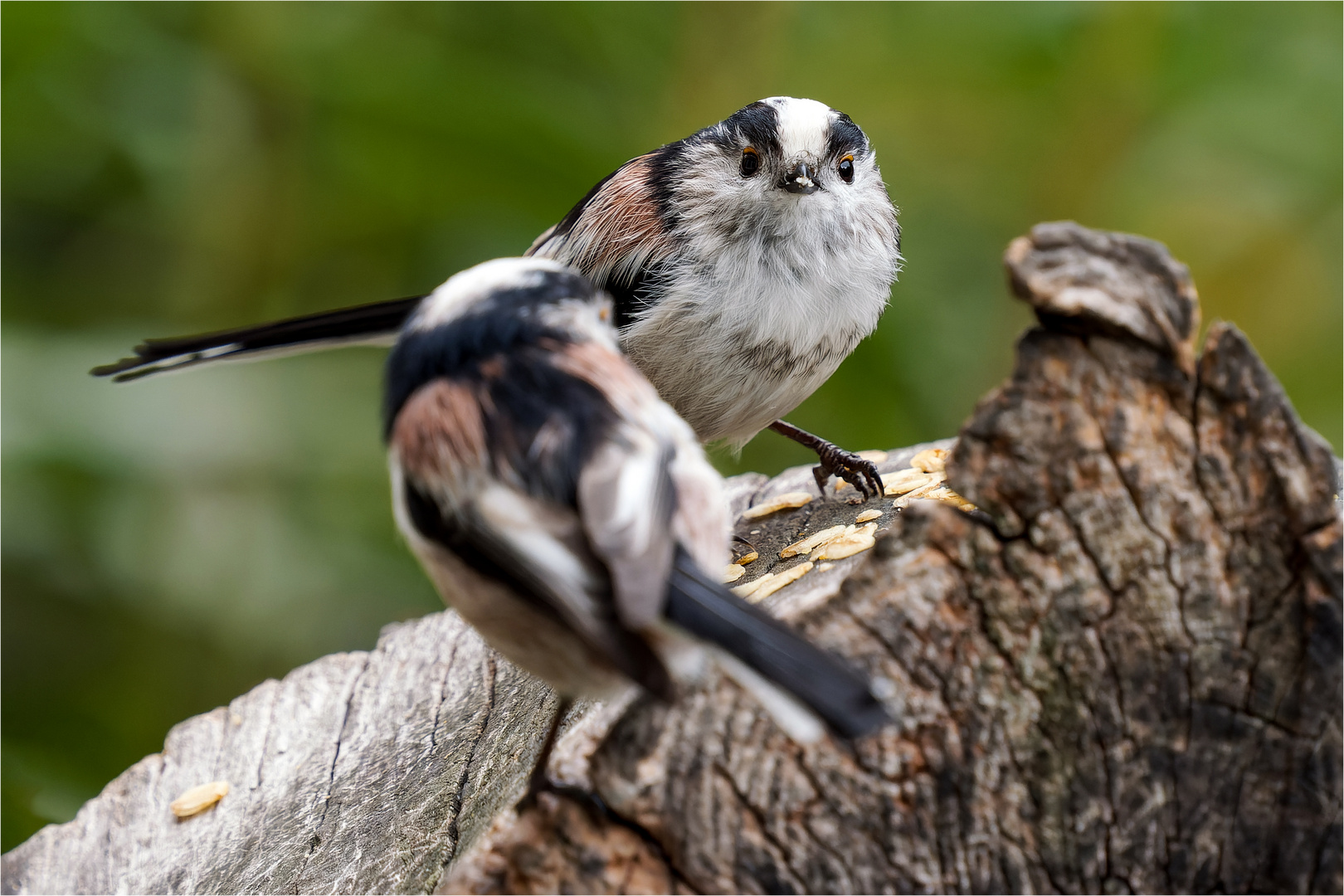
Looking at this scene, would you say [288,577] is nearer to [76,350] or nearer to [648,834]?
[76,350]

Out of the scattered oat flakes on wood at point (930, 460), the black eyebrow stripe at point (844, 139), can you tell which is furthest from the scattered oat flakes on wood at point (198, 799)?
the black eyebrow stripe at point (844, 139)

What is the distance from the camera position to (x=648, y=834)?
1.31 metres

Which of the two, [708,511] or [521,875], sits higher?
[708,511]

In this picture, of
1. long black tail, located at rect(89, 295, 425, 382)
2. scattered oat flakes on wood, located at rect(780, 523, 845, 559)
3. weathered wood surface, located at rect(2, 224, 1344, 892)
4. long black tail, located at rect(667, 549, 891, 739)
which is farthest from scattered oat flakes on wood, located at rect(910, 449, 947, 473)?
long black tail, located at rect(667, 549, 891, 739)

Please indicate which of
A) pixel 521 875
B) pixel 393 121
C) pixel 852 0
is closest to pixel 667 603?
pixel 521 875

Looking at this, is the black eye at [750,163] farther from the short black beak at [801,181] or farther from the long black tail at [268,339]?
the long black tail at [268,339]

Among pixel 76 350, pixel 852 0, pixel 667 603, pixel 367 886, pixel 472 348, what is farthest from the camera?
pixel 852 0

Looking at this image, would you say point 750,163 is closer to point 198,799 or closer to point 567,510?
point 567,510

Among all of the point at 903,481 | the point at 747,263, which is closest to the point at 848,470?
the point at 903,481

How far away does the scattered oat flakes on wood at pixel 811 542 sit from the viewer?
2.15 m

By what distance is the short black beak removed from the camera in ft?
7.56

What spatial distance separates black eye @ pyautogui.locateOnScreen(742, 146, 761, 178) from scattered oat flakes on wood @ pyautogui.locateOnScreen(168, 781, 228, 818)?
1713 mm

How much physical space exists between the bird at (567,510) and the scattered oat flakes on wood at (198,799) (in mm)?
1096

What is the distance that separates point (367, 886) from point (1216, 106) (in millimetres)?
3562
